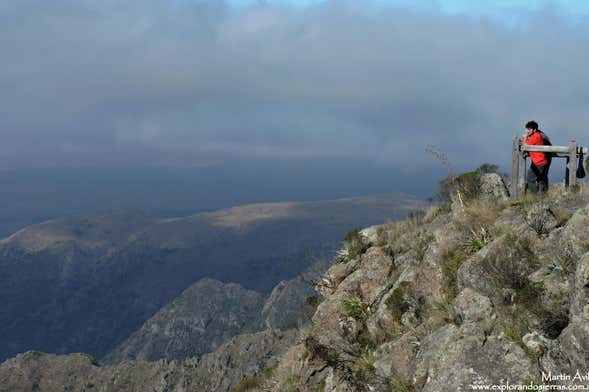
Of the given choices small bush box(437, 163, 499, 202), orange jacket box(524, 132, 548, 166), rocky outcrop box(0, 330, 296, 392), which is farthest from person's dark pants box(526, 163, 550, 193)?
rocky outcrop box(0, 330, 296, 392)

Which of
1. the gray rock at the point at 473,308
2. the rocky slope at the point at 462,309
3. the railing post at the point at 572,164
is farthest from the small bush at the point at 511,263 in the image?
the railing post at the point at 572,164

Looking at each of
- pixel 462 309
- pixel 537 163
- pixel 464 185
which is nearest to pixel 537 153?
pixel 537 163

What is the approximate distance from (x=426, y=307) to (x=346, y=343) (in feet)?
8.18

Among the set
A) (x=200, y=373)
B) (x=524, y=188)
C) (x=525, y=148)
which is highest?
(x=525, y=148)

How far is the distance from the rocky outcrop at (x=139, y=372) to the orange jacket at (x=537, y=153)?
467 ft

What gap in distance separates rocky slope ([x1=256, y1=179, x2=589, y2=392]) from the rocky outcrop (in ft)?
464

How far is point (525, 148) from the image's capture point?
18.6 meters

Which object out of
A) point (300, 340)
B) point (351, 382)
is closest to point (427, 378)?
point (351, 382)

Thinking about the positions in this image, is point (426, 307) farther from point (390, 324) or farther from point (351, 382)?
point (351, 382)

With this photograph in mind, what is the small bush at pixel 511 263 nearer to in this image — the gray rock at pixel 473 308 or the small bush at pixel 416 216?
the gray rock at pixel 473 308

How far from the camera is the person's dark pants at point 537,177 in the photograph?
60.3 feet

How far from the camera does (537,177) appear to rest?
1862 cm

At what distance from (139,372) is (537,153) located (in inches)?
6584

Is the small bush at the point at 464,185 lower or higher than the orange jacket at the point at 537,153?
lower
